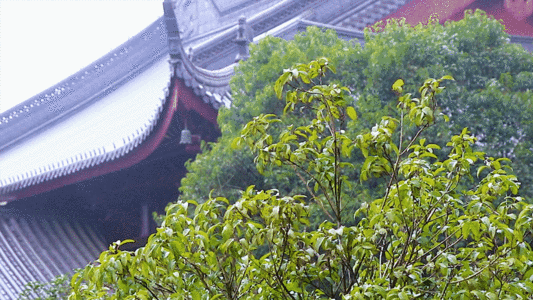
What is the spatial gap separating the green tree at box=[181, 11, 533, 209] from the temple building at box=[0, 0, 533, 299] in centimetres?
105

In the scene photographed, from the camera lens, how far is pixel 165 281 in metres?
3.66

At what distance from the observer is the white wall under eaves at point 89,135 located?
10.3 metres

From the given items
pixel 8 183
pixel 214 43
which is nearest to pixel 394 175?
pixel 8 183

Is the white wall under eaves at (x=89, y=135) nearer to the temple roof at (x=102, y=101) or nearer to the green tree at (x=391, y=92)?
the temple roof at (x=102, y=101)

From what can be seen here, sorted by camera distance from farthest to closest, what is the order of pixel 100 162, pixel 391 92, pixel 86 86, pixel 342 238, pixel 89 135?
pixel 86 86, pixel 89 135, pixel 100 162, pixel 391 92, pixel 342 238

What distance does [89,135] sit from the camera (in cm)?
1262

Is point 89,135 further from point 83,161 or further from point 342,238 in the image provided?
point 342,238

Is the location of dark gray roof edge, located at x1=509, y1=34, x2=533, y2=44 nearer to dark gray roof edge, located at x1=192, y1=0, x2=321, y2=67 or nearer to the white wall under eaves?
dark gray roof edge, located at x1=192, y1=0, x2=321, y2=67

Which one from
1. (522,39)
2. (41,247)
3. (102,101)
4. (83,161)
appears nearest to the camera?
(83,161)

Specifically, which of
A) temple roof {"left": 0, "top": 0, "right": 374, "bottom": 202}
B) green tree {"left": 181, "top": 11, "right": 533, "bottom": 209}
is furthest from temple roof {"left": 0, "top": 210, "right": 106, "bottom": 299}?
green tree {"left": 181, "top": 11, "right": 533, "bottom": 209}

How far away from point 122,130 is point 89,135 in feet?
4.15

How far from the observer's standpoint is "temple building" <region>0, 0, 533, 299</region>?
9.16 m

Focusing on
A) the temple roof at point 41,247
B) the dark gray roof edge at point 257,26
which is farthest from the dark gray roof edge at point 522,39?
the temple roof at point 41,247

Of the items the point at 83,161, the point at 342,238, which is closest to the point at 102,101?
the point at 83,161
